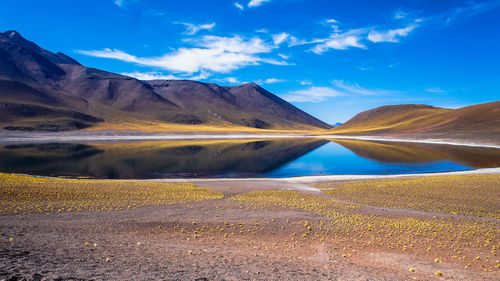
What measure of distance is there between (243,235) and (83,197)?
1245 cm

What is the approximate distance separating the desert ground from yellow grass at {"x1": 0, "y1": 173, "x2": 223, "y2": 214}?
7 cm

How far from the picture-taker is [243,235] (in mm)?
13711

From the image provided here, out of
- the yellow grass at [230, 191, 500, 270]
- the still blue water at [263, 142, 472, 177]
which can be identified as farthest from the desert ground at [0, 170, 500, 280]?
the still blue water at [263, 142, 472, 177]

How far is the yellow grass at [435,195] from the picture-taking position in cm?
1906

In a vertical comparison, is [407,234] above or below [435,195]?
below

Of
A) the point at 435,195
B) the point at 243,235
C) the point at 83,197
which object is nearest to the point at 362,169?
the point at 435,195

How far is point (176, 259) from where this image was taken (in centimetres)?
975

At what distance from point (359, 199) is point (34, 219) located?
20689 mm

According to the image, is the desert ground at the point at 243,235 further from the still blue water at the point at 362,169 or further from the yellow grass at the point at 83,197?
the still blue water at the point at 362,169

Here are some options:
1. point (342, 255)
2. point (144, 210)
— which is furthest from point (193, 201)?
point (342, 255)

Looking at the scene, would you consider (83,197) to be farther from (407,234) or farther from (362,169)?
(362,169)

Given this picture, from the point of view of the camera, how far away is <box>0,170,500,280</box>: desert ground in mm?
8891

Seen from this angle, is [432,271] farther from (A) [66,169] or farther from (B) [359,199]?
(A) [66,169]

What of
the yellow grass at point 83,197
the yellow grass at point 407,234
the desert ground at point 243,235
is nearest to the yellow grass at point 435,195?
the desert ground at point 243,235
